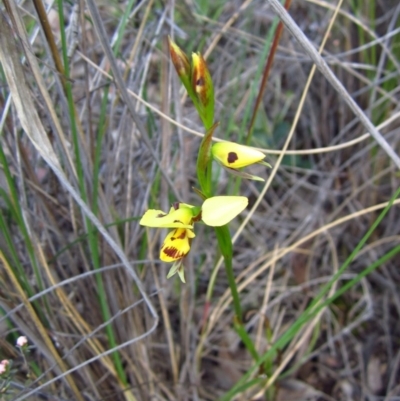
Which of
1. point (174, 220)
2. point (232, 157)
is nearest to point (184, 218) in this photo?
point (174, 220)

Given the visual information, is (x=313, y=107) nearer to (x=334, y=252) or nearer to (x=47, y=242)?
(x=334, y=252)

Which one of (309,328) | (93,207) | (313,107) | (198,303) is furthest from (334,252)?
(93,207)

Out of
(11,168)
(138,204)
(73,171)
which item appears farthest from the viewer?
(138,204)

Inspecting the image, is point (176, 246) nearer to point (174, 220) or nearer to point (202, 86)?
point (174, 220)

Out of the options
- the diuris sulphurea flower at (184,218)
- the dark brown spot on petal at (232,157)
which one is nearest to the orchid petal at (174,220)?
the diuris sulphurea flower at (184,218)

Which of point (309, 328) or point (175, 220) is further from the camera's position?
point (309, 328)

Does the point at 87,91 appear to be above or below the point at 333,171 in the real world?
above

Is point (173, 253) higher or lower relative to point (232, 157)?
lower
